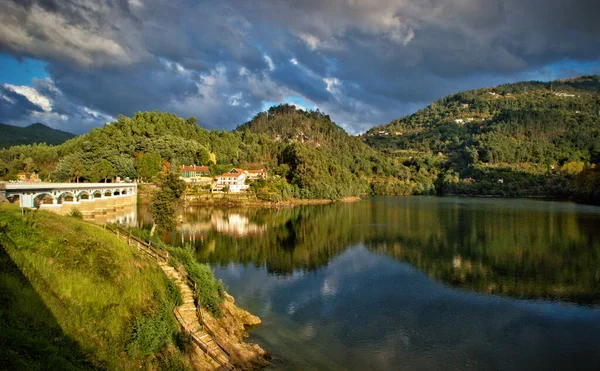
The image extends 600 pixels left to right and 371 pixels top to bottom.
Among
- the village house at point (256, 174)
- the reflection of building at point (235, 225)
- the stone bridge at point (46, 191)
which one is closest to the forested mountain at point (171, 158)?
the village house at point (256, 174)

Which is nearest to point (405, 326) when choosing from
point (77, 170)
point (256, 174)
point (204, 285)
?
point (204, 285)

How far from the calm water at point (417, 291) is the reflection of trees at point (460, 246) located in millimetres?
203

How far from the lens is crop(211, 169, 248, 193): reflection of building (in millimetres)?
101750

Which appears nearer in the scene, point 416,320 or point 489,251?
point 416,320

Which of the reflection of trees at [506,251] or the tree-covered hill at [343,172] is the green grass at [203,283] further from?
the tree-covered hill at [343,172]

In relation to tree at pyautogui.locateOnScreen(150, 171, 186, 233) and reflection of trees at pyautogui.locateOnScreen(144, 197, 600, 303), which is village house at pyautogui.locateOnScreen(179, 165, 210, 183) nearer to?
reflection of trees at pyautogui.locateOnScreen(144, 197, 600, 303)

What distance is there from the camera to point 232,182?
104562 millimetres

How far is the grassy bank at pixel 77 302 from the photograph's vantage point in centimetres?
1054

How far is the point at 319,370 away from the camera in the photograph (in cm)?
1770

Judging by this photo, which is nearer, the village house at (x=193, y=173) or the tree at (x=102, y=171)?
the tree at (x=102, y=171)

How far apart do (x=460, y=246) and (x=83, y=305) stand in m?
43.1

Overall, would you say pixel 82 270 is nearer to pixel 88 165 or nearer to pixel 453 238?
pixel 453 238

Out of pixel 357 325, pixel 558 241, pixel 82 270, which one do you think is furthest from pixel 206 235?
pixel 558 241

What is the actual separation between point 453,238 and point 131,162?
263ft
